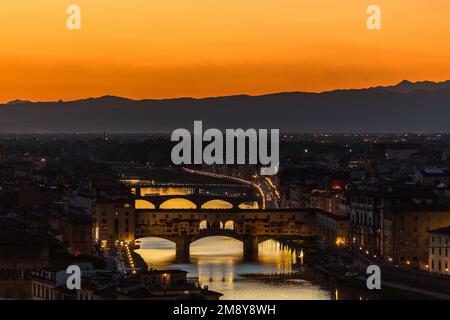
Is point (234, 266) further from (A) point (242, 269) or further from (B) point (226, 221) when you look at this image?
(B) point (226, 221)

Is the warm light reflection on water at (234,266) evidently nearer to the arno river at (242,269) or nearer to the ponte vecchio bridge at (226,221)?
the arno river at (242,269)

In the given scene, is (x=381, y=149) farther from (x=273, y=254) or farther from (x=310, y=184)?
(x=273, y=254)

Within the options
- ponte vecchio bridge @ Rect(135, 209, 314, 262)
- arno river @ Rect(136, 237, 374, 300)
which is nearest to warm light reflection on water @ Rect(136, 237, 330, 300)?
arno river @ Rect(136, 237, 374, 300)

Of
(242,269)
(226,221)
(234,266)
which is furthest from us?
(226,221)

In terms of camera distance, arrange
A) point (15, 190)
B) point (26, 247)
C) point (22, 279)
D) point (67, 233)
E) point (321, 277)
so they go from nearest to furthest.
Result: point (22, 279), point (26, 247), point (321, 277), point (67, 233), point (15, 190)

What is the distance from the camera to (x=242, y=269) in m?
24.4

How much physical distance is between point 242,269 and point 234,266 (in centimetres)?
72

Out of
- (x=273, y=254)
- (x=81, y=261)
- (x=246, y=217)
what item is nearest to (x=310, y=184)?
(x=246, y=217)

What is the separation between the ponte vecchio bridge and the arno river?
11.1 inches

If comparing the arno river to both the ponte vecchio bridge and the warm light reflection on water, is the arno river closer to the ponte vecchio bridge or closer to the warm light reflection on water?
the warm light reflection on water

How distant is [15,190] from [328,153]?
156ft

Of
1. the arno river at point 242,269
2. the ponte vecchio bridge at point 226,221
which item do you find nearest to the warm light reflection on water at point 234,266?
the arno river at point 242,269

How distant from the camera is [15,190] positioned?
35.1m

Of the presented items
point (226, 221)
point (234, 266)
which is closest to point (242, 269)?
point (234, 266)
